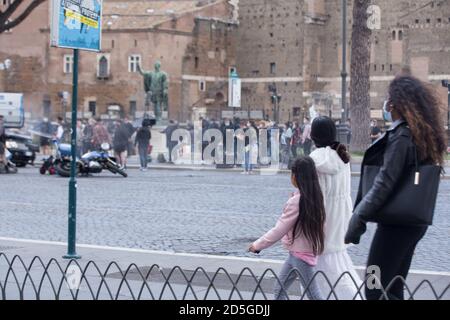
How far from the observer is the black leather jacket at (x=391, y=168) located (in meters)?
5.76

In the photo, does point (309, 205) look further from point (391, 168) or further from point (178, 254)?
point (178, 254)

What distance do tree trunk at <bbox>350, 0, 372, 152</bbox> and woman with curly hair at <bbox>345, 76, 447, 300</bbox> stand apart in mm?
26003

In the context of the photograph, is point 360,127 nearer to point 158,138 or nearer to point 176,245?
point 158,138

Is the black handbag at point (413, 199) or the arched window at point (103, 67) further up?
the arched window at point (103, 67)

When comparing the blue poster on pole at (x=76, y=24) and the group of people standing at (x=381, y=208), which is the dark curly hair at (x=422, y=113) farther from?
the blue poster on pole at (x=76, y=24)

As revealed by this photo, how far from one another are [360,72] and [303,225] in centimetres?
2567

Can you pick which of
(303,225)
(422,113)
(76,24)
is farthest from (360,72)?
(422,113)

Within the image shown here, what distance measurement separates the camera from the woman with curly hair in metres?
5.79

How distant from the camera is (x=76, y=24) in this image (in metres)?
9.84

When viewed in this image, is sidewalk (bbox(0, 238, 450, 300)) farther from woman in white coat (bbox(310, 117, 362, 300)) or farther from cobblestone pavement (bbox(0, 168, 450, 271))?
woman in white coat (bbox(310, 117, 362, 300))

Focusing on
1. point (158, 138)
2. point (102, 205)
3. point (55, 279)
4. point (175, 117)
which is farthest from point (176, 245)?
point (175, 117)

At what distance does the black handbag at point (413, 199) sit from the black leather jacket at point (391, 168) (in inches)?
1.3

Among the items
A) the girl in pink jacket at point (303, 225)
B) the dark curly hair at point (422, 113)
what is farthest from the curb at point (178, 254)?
the dark curly hair at point (422, 113)

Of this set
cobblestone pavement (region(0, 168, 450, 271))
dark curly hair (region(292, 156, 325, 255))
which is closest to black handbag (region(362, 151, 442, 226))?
dark curly hair (region(292, 156, 325, 255))
